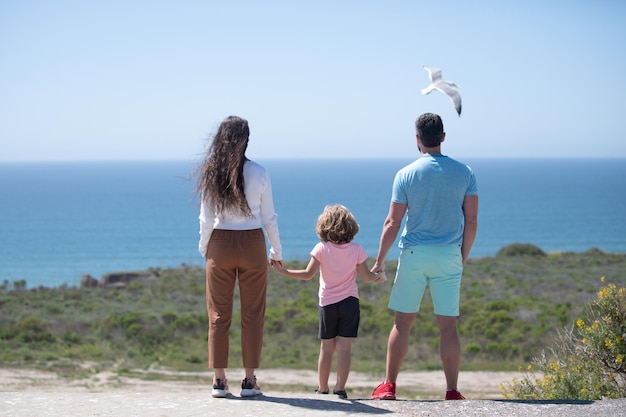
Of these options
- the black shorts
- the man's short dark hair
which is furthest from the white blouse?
the man's short dark hair

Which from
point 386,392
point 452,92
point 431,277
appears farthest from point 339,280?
point 452,92

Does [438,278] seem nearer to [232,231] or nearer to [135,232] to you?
[232,231]

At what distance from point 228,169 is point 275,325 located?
57.6 ft

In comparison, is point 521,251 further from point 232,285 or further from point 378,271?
point 232,285

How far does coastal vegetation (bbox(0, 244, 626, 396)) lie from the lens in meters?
18.2

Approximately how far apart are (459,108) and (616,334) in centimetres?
233

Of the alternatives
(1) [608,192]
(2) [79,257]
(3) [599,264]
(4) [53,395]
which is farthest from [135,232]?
(1) [608,192]

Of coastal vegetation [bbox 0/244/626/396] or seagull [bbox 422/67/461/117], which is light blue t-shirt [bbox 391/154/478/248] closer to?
seagull [bbox 422/67/461/117]

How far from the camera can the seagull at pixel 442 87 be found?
5.84 m

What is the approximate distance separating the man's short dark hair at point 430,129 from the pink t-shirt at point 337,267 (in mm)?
913

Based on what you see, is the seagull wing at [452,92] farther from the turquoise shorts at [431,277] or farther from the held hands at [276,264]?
the held hands at [276,264]

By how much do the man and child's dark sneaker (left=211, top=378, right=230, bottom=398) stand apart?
3.62 feet

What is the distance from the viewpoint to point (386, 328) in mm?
21234

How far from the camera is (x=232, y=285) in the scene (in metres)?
5.11
